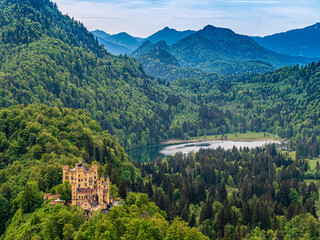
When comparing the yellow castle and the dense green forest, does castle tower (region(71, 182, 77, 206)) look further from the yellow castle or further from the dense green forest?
the dense green forest

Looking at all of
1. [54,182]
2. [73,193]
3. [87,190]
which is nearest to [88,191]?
[87,190]

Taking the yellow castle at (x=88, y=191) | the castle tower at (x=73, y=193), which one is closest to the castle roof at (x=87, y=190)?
the yellow castle at (x=88, y=191)

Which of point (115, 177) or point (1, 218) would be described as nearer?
point (1, 218)

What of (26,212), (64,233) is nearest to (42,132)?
(26,212)

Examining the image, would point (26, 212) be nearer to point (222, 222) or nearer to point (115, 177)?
point (115, 177)

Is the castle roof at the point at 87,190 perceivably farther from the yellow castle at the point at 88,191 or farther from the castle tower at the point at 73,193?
the castle tower at the point at 73,193

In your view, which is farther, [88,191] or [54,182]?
[54,182]

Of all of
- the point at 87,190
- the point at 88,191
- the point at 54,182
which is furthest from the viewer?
the point at 54,182

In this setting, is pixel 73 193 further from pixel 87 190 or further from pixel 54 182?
pixel 54 182

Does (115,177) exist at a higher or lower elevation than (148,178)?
higher
